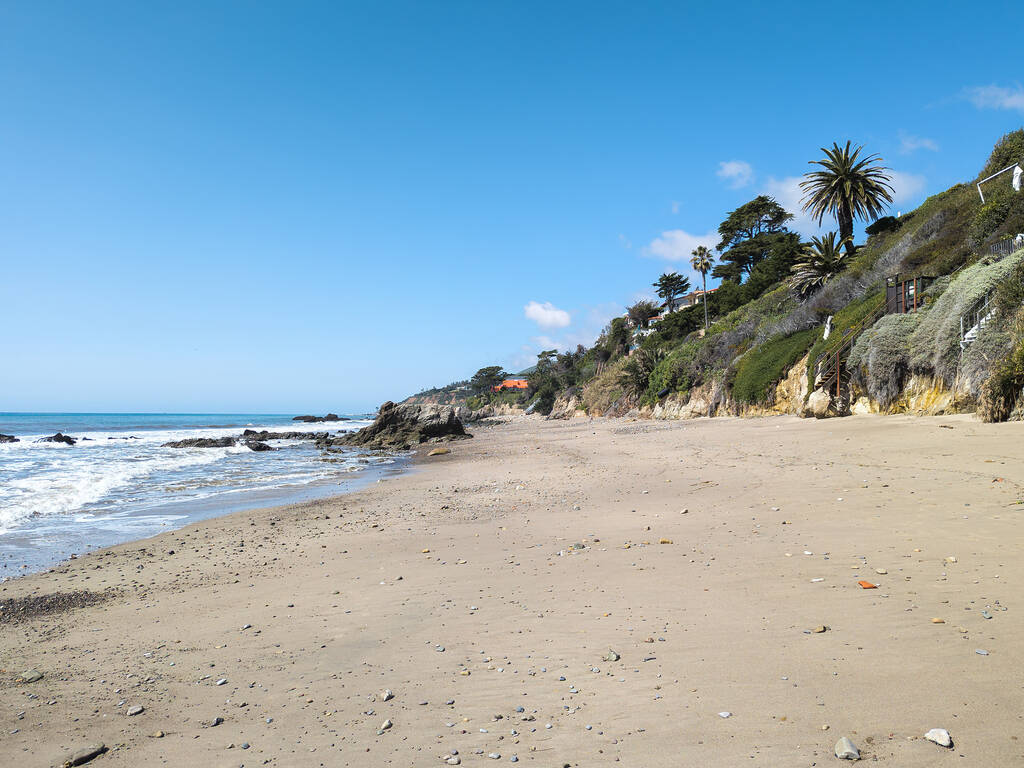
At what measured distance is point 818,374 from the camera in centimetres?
2164

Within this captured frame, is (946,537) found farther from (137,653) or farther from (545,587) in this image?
(137,653)

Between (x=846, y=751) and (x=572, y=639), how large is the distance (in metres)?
2.11

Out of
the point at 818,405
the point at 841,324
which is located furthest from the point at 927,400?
the point at 841,324

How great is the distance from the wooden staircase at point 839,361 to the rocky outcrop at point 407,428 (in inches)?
922

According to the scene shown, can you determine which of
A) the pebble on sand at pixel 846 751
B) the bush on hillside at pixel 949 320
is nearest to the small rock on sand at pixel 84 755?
the pebble on sand at pixel 846 751

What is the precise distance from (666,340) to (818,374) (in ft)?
109

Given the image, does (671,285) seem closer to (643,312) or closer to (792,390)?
(643,312)

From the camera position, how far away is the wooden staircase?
790 inches

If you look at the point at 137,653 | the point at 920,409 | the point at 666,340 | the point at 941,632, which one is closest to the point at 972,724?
the point at 941,632

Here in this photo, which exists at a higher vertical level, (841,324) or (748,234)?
(748,234)

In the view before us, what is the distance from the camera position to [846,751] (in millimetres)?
2748

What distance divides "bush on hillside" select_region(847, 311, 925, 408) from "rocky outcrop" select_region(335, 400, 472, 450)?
2579 cm

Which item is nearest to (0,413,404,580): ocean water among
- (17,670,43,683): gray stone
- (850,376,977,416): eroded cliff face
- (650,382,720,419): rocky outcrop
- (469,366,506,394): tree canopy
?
(17,670,43,683): gray stone

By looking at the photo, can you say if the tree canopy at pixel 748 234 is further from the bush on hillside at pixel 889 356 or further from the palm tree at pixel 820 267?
the bush on hillside at pixel 889 356
